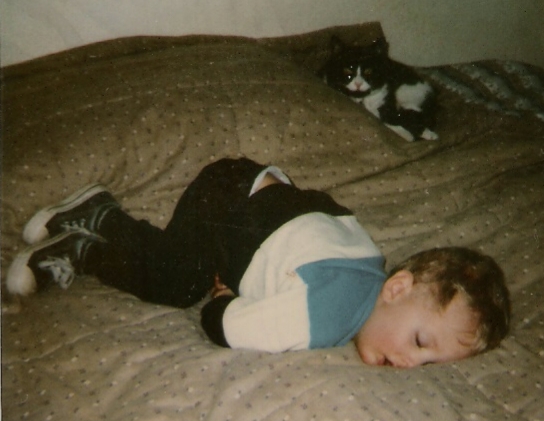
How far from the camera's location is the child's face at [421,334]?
0.85 metres

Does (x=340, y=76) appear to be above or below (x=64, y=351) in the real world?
above

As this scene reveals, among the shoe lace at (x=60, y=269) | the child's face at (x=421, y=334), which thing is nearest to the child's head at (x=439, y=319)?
the child's face at (x=421, y=334)

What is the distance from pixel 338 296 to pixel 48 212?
0.60 metres

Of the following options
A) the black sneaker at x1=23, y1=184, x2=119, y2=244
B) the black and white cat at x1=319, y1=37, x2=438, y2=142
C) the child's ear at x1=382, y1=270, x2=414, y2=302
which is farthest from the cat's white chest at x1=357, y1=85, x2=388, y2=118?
the black sneaker at x1=23, y1=184, x2=119, y2=244

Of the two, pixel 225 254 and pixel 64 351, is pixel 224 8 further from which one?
pixel 64 351

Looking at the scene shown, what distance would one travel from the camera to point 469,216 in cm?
114

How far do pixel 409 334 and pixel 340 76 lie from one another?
1.08 metres

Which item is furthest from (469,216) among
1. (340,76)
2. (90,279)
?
(90,279)

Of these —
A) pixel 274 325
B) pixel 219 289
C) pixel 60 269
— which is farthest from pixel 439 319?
pixel 60 269

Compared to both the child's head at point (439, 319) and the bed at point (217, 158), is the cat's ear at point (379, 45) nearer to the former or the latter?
the bed at point (217, 158)

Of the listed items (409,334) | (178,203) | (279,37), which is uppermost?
(279,37)

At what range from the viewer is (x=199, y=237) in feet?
3.19

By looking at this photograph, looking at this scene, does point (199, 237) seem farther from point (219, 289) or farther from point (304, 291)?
point (304, 291)

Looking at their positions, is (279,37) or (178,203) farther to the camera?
(279,37)
